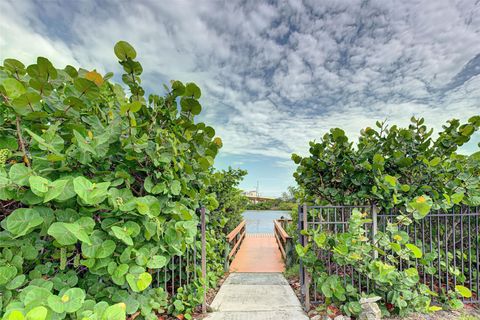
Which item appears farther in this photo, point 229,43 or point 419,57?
point 229,43

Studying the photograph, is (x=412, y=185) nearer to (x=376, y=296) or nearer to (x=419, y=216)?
(x=419, y=216)

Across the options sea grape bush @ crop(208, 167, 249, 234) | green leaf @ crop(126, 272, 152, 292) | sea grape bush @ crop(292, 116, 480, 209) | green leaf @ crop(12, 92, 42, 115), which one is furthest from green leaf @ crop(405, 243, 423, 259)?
green leaf @ crop(12, 92, 42, 115)

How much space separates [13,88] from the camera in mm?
1004

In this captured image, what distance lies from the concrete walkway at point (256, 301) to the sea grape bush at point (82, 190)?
1389mm

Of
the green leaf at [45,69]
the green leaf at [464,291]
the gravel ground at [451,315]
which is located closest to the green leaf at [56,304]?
the green leaf at [45,69]

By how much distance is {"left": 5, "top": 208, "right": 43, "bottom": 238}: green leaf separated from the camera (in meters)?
0.90

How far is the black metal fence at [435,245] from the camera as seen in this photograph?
2.66m

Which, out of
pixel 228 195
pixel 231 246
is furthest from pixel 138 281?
pixel 231 246

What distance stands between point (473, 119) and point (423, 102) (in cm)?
138

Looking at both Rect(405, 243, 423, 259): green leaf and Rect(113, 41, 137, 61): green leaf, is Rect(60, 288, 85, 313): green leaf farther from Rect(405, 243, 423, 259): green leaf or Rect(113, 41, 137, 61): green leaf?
Rect(405, 243, 423, 259): green leaf

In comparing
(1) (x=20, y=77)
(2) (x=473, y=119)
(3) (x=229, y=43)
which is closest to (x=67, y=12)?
(1) (x=20, y=77)

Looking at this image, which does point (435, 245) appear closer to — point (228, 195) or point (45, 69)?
point (228, 195)

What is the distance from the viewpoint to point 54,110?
1.20m

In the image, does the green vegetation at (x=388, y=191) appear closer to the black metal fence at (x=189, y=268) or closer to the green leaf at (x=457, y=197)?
the green leaf at (x=457, y=197)
